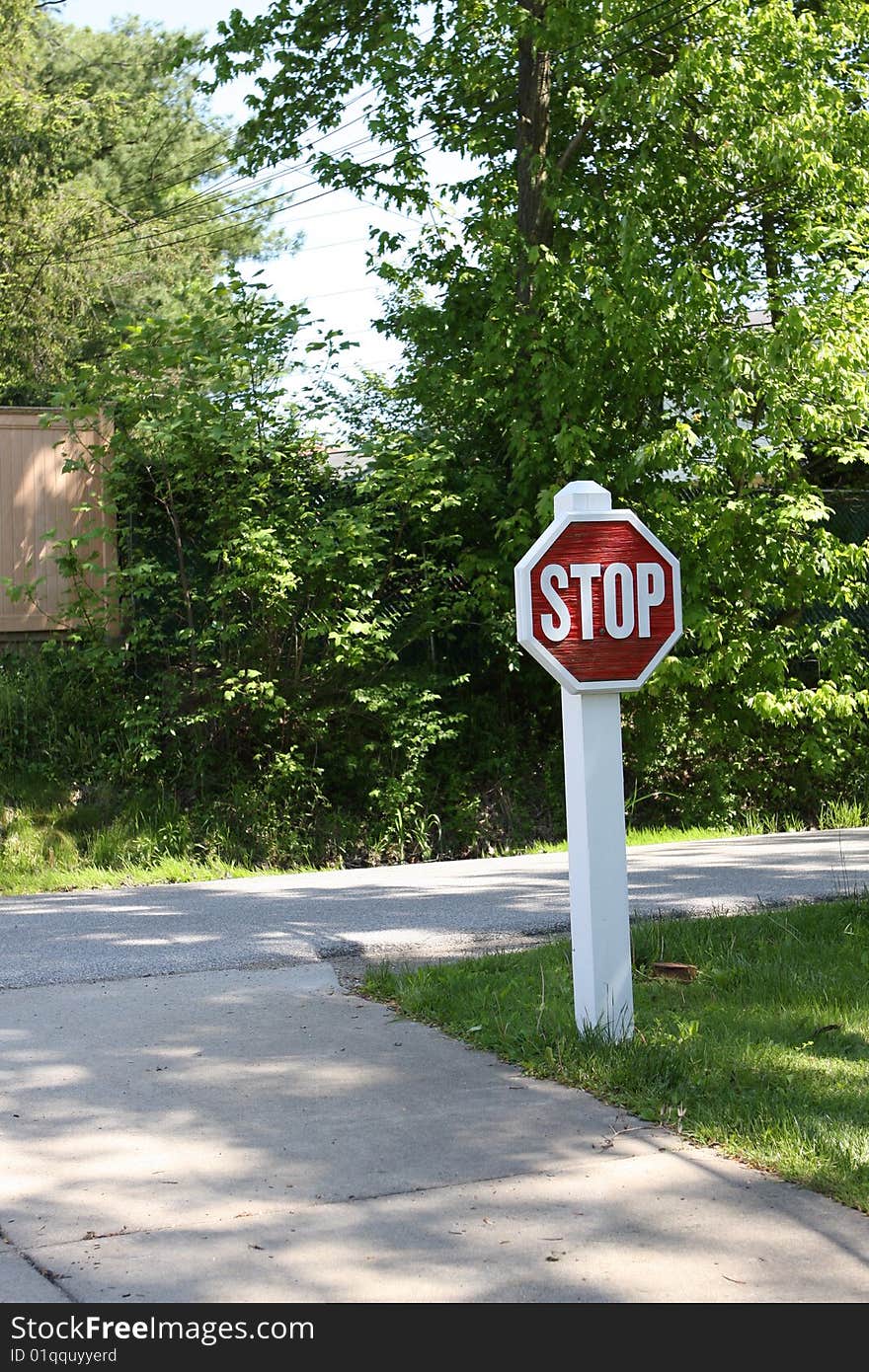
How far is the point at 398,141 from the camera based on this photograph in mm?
13422

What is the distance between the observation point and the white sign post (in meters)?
5.28

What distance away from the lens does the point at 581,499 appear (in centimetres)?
545

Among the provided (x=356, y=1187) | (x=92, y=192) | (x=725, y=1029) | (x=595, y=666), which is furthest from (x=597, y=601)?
(x=92, y=192)

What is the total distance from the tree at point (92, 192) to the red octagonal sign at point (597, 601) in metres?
13.9

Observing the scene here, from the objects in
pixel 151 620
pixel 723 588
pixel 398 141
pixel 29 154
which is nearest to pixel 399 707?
pixel 151 620

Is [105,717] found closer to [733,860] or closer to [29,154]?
[733,860]

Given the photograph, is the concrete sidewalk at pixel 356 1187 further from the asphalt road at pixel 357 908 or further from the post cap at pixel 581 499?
the post cap at pixel 581 499

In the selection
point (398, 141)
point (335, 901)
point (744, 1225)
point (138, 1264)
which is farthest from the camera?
point (398, 141)

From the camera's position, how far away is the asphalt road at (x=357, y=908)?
7109 mm

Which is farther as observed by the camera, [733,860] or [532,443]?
[532,443]

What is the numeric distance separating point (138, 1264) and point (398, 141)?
39.2ft

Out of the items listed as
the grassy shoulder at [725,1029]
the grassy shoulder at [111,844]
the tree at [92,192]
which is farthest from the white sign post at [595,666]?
the tree at [92,192]

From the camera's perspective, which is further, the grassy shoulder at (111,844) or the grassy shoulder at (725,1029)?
the grassy shoulder at (111,844)

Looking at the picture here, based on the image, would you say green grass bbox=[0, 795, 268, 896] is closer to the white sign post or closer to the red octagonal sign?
the white sign post
